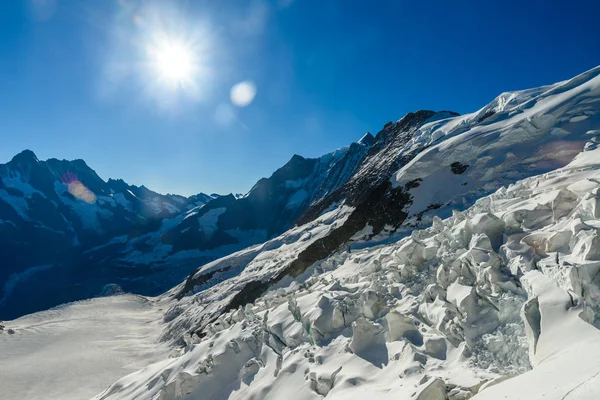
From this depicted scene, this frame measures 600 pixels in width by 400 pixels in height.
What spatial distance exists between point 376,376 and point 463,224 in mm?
7793

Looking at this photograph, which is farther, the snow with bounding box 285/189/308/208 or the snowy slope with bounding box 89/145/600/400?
the snow with bounding box 285/189/308/208

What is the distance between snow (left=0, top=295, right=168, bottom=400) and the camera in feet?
115

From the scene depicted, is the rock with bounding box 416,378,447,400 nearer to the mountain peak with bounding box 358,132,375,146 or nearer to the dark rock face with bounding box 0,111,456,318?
the dark rock face with bounding box 0,111,456,318

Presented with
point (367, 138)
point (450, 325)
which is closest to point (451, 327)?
point (450, 325)

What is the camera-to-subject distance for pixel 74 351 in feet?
155

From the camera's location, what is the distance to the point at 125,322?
222 ft

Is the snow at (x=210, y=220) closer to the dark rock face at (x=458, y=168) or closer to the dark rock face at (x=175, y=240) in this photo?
the dark rock face at (x=175, y=240)

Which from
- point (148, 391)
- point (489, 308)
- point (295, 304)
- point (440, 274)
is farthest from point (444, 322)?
point (148, 391)

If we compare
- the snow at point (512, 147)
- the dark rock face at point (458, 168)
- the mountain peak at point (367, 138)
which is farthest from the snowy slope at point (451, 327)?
the mountain peak at point (367, 138)

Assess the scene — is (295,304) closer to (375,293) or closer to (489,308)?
(375,293)

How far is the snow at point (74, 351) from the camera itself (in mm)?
35000

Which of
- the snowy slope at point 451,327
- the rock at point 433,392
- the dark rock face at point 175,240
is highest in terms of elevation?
the dark rock face at point 175,240

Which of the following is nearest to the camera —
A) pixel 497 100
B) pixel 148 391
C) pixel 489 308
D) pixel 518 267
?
pixel 489 308

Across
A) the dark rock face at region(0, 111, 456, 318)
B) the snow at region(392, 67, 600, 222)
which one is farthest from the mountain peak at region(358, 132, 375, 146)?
the snow at region(392, 67, 600, 222)
